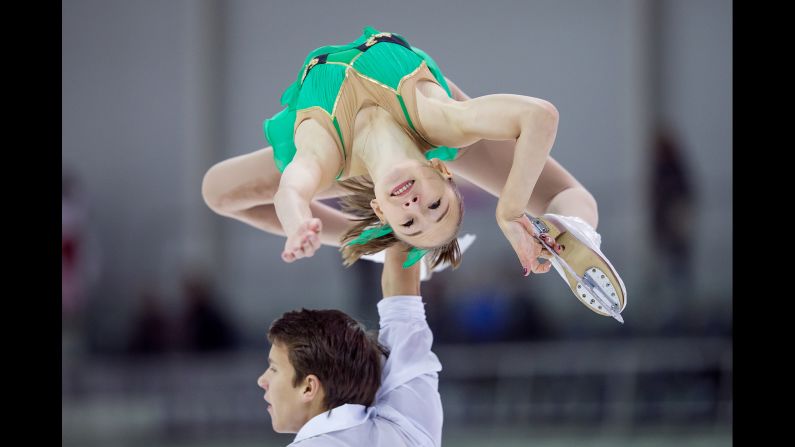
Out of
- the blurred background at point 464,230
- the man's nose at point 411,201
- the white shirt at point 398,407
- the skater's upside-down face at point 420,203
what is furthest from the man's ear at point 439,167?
the blurred background at point 464,230

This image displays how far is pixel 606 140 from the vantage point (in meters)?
6.52

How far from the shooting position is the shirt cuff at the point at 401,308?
280 cm

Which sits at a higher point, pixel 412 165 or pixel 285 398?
pixel 412 165

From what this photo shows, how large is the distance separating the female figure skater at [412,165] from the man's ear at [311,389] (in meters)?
0.41

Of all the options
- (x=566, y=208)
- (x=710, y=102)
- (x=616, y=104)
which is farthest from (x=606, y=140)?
(x=566, y=208)

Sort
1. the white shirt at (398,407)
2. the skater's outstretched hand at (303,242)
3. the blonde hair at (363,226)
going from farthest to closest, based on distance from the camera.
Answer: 1. the blonde hair at (363,226)
2. the white shirt at (398,407)
3. the skater's outstretched hand at (303,242)

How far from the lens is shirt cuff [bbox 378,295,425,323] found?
2797 mm

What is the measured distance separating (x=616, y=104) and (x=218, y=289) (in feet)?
8.95

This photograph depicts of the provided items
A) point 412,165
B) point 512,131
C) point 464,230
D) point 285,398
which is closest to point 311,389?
point 285,398

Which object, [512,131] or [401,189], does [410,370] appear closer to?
[401,189]

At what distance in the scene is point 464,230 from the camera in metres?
6.26

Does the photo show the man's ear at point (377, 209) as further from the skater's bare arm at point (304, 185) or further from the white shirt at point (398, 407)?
the white shirt at point (398, 407)

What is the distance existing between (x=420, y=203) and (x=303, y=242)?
52 cm
